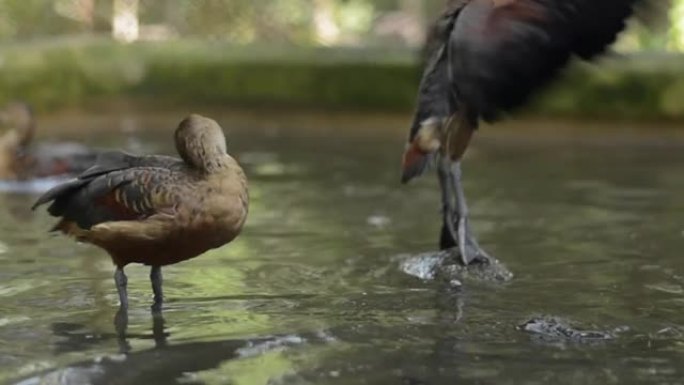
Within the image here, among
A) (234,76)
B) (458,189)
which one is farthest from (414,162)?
(234,76)

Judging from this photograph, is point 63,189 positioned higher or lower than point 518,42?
lower

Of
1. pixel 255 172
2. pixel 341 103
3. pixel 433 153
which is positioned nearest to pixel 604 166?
pixel 255 172

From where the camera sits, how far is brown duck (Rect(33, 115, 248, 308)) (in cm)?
377

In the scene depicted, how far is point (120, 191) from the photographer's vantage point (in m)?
3.96

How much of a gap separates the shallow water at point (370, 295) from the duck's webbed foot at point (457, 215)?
179 millimetres

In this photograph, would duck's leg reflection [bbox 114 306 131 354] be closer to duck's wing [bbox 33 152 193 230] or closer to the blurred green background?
duck's wing [bbox 33 152 193 230]

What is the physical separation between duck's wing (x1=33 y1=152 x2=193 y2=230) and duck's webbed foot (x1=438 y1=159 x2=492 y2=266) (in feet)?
3.70

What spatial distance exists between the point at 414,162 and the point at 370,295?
627 mm

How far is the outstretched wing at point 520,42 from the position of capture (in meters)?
4.09

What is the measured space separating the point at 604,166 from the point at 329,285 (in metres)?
3.87

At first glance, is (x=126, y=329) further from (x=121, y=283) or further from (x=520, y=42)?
(x=520, y=42)

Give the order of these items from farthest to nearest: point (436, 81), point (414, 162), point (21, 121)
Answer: point (21, 121) → point (414, 162) → point (436, 81)

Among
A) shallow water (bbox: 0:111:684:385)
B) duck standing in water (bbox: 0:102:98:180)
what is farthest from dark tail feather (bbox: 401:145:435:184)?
duck standing in water (bbox: 0:102:98:180)

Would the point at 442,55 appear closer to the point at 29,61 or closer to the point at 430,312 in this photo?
the point at 430,312
